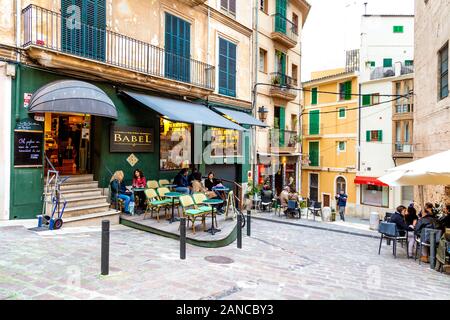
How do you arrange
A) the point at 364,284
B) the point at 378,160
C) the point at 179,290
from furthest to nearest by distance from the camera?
the point at 378,160 < the point at 364,284 < the point at 179,290

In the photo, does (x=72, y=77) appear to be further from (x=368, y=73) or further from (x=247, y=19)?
(x=368, y=73)

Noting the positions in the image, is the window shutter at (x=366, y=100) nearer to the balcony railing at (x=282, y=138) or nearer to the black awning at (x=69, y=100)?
the balcony railing at (x=282, y=138)

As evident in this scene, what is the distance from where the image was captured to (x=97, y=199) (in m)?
10.8

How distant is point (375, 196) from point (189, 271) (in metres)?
26.9

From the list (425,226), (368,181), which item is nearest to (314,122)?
(368,181)

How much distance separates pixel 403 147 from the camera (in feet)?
89.4

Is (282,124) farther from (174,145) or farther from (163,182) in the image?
(163,182)

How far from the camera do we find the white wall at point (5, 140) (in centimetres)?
909

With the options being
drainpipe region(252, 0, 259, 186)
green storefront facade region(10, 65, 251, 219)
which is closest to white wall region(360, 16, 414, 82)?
drainpipe region(252, 0, 259, 186)

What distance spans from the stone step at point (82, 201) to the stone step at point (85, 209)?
0.14 m

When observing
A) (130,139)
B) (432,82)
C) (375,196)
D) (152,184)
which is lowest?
(375,196)

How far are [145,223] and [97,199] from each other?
1978 millimetres

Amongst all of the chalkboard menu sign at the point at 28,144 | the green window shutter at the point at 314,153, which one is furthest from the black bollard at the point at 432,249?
the green window shutter at the point at 314,153
